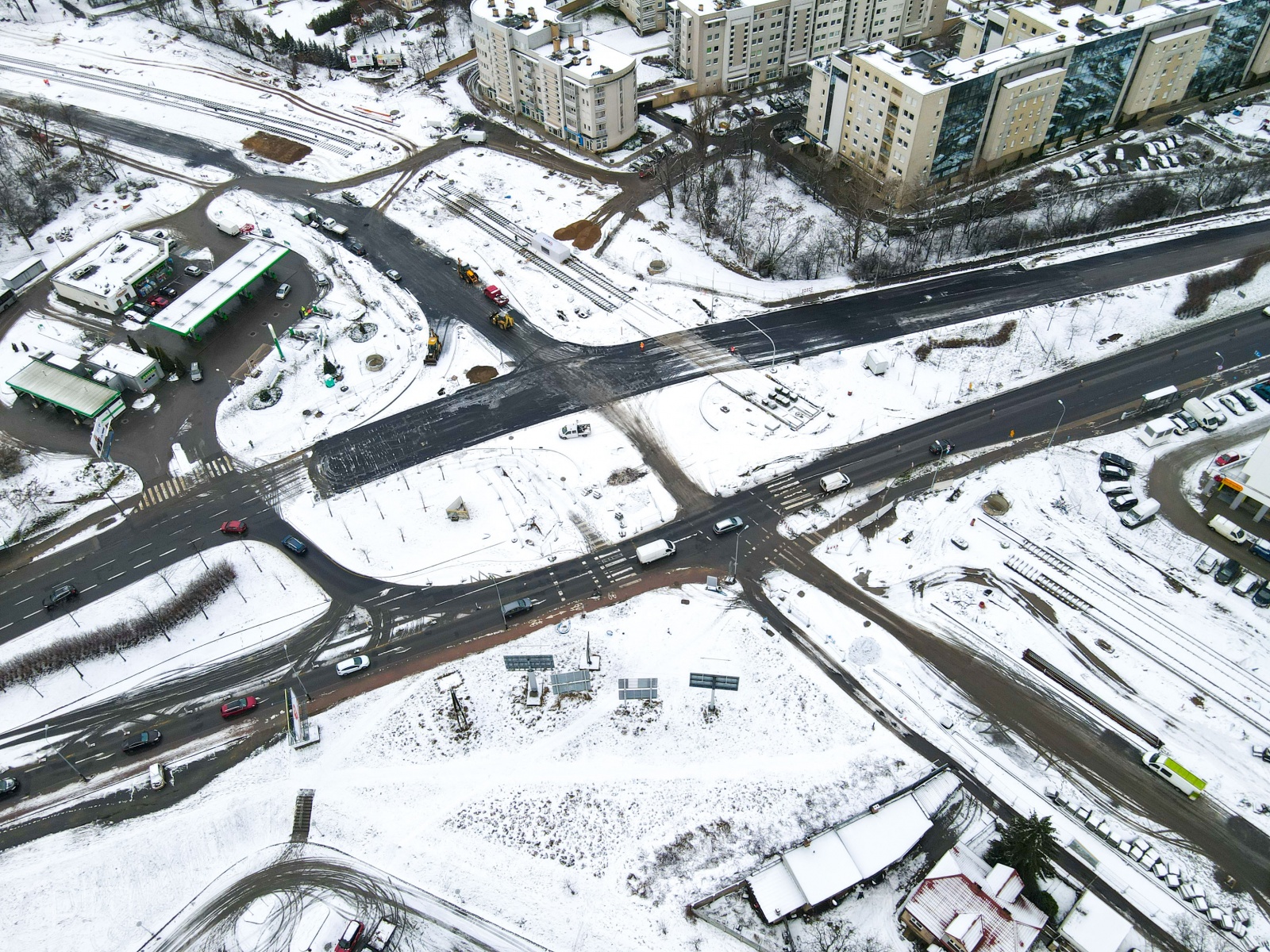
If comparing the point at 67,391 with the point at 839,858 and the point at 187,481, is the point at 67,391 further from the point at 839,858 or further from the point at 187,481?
the point at 839,858

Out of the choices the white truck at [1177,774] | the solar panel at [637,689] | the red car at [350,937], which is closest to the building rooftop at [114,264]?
the solar panel at [637,689]

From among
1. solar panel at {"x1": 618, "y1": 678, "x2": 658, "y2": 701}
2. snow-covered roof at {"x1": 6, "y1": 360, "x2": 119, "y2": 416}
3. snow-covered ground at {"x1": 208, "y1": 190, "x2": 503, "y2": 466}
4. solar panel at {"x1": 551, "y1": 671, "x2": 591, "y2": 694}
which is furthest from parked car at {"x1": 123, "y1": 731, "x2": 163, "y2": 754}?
snow-covered roof at {"x1": 6, "y1": 360, "x2": 119, "y2": 416}

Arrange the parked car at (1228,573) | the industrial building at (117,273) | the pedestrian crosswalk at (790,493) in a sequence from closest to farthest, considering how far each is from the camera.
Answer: the parked car at (1228,573) → the pedestrian crosswalk at (790,493) → the industrial building at (117,273)

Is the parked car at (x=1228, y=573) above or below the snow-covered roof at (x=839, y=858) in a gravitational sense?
above

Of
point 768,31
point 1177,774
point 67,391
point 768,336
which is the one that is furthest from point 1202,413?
point 67,391

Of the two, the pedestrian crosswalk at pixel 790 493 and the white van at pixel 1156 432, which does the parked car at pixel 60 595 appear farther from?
the white van at pixel 1156 432

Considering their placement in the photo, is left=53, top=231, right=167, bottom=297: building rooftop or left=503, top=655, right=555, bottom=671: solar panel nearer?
left=503, top=655, right=555, bottom=671: solar panel

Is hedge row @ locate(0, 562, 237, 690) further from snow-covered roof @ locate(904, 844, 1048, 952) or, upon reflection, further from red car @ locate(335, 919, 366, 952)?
snow-covered roof @ locate(904, 844, 1048, 952)
